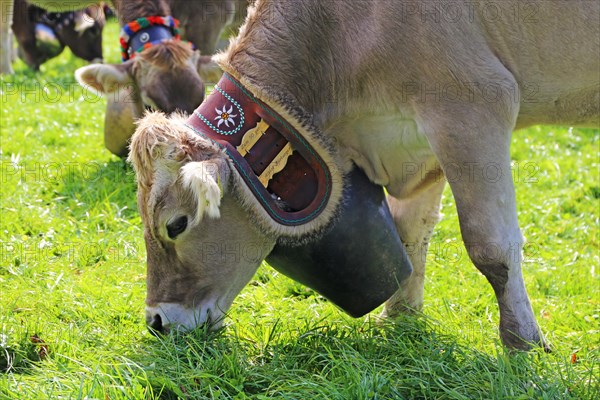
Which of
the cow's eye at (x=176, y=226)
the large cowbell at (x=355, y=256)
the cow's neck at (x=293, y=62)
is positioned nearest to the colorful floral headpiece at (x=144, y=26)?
the cow's neck at (x=293, y=62)

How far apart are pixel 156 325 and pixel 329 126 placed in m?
1.18

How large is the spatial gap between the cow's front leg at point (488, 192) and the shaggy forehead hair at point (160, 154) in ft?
3.29

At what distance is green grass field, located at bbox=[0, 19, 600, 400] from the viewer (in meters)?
3.34

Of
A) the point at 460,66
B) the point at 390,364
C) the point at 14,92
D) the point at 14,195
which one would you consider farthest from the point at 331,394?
the point at 14,92

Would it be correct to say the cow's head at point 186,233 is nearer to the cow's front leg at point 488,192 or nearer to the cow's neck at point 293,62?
the cow's neck at point 293,62

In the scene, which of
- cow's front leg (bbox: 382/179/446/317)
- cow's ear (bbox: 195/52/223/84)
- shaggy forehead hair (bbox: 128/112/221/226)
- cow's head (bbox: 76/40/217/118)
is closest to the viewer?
shaggy forehead hair (bbox: 128/112/221/226)

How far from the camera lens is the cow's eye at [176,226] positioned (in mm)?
3561

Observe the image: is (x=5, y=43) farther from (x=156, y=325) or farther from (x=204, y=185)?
(x=204, y=185)

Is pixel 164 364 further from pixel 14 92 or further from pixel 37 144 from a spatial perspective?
pixel 14 92

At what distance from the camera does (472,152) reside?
361 cm

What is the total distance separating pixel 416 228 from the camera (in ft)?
14.5

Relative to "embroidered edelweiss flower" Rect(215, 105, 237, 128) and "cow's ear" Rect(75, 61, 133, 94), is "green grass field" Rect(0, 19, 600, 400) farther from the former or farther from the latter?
"embroidered edelweiss flower" Rect(215, 105, 237, 128)

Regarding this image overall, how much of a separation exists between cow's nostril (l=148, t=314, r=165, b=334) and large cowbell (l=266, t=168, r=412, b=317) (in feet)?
1.91

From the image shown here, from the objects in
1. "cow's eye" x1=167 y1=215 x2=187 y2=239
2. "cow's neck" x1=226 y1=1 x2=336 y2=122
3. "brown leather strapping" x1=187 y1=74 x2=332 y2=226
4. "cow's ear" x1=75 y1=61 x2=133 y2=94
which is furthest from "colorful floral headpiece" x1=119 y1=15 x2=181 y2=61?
"cow's eye" x1=167 y1=215 x2=187 y2=239
